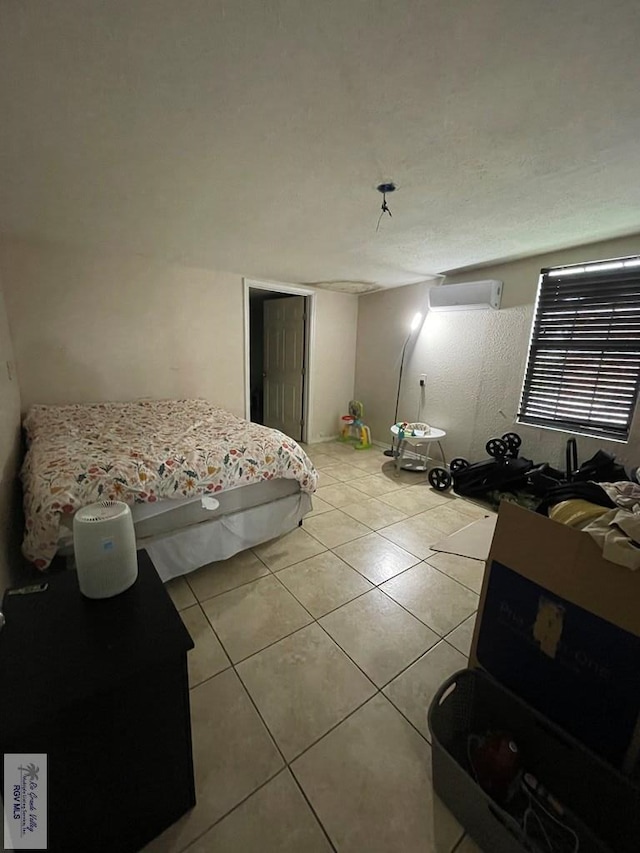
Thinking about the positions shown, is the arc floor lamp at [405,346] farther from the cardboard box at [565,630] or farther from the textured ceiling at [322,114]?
the cardboard box at [565,630]

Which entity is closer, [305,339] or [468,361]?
[468,361]

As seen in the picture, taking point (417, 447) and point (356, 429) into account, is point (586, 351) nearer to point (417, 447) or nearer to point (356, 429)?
point (417, 447)

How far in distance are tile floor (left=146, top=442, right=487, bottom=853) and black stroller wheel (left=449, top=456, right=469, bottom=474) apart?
987 mm

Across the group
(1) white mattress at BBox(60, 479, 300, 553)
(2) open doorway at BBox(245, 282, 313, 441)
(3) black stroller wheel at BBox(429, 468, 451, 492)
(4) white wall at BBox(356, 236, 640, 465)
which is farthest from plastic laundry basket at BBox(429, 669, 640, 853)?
(2) open doorway at BBox(245, 282, 313, 441)

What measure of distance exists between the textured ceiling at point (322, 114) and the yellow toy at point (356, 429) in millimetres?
2714

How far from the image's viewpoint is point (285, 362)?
4824mm

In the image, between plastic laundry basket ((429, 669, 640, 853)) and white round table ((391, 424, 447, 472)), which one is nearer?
plastic laundry basket ((429, 669, 640, 853))

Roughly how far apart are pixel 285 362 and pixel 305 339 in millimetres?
530

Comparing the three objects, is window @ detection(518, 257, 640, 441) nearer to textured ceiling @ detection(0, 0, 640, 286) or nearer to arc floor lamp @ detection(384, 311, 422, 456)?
textured ceiling @ detection(0, 0, 640, 286)

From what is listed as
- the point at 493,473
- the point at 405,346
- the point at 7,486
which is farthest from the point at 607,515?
the point at 405,346

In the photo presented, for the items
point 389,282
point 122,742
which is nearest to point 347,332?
point 389,282

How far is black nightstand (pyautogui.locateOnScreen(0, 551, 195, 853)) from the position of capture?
2.26 ft

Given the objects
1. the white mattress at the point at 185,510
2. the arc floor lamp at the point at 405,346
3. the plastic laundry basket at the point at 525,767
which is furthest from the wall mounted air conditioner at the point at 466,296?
the plastic laundry basket at the point at 525,767
